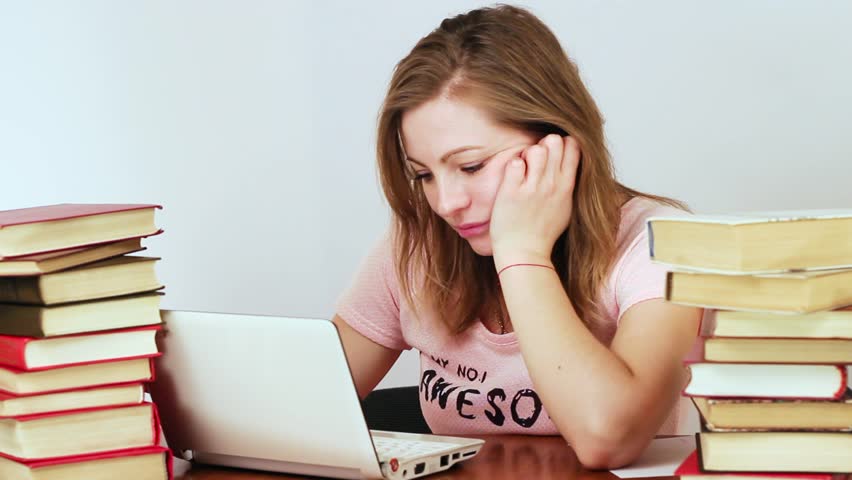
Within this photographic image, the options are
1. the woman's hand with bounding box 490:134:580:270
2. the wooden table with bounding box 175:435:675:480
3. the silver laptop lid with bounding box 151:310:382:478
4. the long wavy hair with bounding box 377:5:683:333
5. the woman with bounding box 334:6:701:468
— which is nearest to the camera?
the silver laptop lid with bounding box 151:310:382:478

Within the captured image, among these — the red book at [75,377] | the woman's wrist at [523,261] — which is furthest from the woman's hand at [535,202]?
the red book at [75,377]

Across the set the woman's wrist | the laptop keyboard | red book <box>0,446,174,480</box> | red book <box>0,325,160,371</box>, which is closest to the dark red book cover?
red book <box>0,325,160,371</box>

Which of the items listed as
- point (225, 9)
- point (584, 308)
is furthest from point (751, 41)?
point (225, 9)

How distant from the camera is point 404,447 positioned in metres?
1.32

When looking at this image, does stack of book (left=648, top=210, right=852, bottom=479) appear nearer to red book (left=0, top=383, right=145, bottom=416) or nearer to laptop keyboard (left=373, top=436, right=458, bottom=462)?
laptop keyboard (left=373, top=436, right=458, bottom=462)

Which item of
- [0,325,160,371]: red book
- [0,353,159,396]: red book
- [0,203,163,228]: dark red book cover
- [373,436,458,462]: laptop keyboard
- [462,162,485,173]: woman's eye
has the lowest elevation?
[373,436,458,462]: laptop keyboard

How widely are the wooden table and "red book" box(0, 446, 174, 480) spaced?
3.3 inches

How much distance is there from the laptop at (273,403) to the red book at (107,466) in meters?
0.08

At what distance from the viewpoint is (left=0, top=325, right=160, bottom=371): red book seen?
3.97 feet

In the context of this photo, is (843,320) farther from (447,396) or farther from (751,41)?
(751,41)

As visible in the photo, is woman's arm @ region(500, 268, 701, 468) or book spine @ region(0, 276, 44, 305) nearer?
book spine @ region(0, 276, 44, 305)

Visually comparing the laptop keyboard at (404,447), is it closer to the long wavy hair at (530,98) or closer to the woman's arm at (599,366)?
the woman's arm at (599,366)

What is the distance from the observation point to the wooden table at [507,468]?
1287mm

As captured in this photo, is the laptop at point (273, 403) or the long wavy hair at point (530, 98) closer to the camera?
the laptop at point (273, 403)
